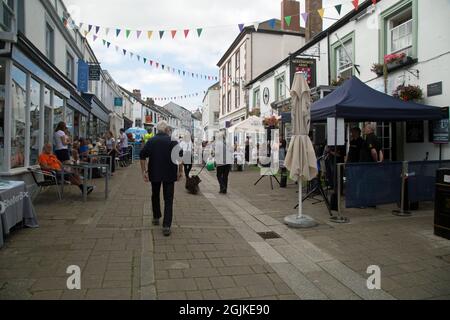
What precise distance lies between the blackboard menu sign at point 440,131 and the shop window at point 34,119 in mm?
9992

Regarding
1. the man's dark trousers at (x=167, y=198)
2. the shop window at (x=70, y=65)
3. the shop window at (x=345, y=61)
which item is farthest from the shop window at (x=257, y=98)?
the man's dark trousers at (x=167, y=198)

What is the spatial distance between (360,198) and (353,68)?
6.68 metres

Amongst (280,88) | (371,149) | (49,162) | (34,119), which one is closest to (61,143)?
(34,119)

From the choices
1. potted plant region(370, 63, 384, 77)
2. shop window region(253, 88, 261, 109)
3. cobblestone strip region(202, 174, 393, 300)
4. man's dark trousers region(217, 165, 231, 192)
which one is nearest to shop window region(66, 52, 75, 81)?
man's dark trousers region(217, 165, 231, 192)

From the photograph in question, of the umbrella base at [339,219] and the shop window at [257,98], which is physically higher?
the shop window at [257,98]

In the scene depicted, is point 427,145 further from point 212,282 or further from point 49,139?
point 49,139

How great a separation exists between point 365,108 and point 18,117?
7783 millimetres

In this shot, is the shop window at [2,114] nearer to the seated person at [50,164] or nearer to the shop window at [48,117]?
the seated person at [50,164]

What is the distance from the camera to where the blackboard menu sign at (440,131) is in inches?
324

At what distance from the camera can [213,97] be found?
172 ft

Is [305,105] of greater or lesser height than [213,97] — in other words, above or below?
below

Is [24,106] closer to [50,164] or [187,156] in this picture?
[50,164]
